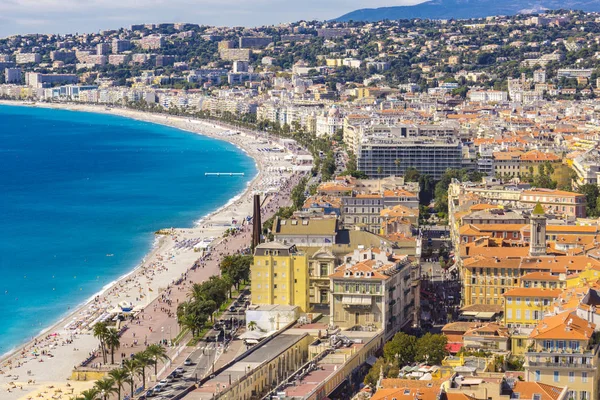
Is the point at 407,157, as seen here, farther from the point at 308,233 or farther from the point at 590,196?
the point at 308,233

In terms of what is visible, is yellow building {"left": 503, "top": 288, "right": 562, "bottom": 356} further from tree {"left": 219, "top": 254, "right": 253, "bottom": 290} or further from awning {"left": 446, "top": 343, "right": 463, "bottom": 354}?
tree {"left": 219, "top": 254, "right": 253, "bottom": 290}

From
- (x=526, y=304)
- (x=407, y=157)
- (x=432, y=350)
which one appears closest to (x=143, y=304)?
(x=526, y=304)

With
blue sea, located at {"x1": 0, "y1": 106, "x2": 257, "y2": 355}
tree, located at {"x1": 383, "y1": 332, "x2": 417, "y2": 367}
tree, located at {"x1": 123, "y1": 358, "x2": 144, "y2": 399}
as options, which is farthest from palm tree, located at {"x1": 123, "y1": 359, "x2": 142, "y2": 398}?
blue sea, located at {"x1": 0, "y1": 106, "x2": 257, "y2": 355}

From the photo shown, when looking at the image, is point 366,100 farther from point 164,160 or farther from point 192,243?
point 192,243

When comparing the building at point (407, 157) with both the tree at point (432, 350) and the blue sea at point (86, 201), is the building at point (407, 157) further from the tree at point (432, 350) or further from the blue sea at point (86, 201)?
the tree at point (432, 350)

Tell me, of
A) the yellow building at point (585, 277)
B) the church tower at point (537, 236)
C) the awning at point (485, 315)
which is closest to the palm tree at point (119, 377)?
the awning at point (485, 315)

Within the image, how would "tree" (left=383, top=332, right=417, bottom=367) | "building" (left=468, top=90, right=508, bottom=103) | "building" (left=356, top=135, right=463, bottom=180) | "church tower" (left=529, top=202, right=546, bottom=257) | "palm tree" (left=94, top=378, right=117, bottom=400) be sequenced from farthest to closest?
"building" (left=468, top=90, right=508, bottom=103) < "building" (left=356, top=135, right=463, bottom=180) < "church tower" (left=529, top=202, right=546, bottom=257) < "palm tree" (left=94, top=378, right=117, bottom=400) < "tree" (left=383, top=332, right=417, bottom=367)
